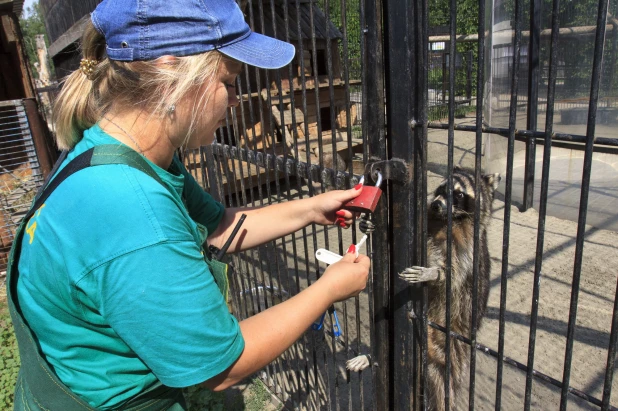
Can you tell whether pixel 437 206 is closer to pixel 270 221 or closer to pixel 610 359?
pixel 270 221

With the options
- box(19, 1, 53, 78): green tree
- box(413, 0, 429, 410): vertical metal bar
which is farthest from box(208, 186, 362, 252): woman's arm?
box(19, 1, 53, 78): green tree

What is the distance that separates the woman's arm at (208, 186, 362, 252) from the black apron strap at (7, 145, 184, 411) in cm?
75

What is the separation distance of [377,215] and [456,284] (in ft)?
4.22

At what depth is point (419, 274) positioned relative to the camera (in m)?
1.67

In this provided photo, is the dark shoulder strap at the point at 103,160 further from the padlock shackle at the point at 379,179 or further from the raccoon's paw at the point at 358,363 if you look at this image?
the raccoon's paw at the point at 358,363

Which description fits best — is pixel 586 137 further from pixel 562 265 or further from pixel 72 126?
pixel 562 265

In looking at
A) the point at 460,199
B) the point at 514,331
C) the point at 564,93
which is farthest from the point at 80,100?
the point at 564,93

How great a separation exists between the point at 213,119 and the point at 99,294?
1.83ft

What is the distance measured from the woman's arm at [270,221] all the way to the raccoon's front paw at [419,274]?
1.10ft

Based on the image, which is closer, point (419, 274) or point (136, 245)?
point (136, 245)

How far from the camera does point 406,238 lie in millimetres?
1715

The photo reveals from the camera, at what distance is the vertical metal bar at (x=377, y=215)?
1601 millimetres

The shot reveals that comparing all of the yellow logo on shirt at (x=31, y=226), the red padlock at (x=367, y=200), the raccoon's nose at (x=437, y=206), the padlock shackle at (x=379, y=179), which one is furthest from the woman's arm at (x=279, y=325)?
the raccoon's nose at (x=437, y=206)

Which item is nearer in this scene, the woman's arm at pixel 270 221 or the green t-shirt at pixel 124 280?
the green t-shirt at pixel 124 280
